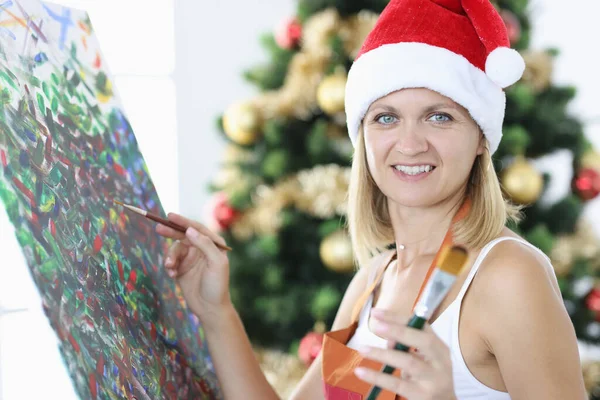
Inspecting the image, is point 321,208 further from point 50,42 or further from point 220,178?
point 50,42

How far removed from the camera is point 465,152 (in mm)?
1324

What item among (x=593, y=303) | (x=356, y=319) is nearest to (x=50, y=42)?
(x=356, y=319)

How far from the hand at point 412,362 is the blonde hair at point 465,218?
0.49 metres

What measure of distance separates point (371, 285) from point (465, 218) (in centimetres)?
30

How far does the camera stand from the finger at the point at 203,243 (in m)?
1.36

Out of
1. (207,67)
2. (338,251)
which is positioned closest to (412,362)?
(338,251)

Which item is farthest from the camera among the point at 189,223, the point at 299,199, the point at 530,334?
the point at 299,199

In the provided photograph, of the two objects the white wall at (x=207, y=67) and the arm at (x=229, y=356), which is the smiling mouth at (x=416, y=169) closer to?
the arm at (x=229, y=356)

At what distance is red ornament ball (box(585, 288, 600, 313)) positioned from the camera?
2527 millimetres

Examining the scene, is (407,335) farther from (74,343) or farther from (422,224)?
(422,224)

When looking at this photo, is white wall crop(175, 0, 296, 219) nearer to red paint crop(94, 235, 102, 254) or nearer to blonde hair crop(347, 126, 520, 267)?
blonde hair crop(347, 126, 520, 267)

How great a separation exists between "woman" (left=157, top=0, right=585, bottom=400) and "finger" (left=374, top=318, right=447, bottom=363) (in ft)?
0.65

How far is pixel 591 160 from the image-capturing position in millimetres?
2588

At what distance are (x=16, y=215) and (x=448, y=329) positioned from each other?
2.19 ft
